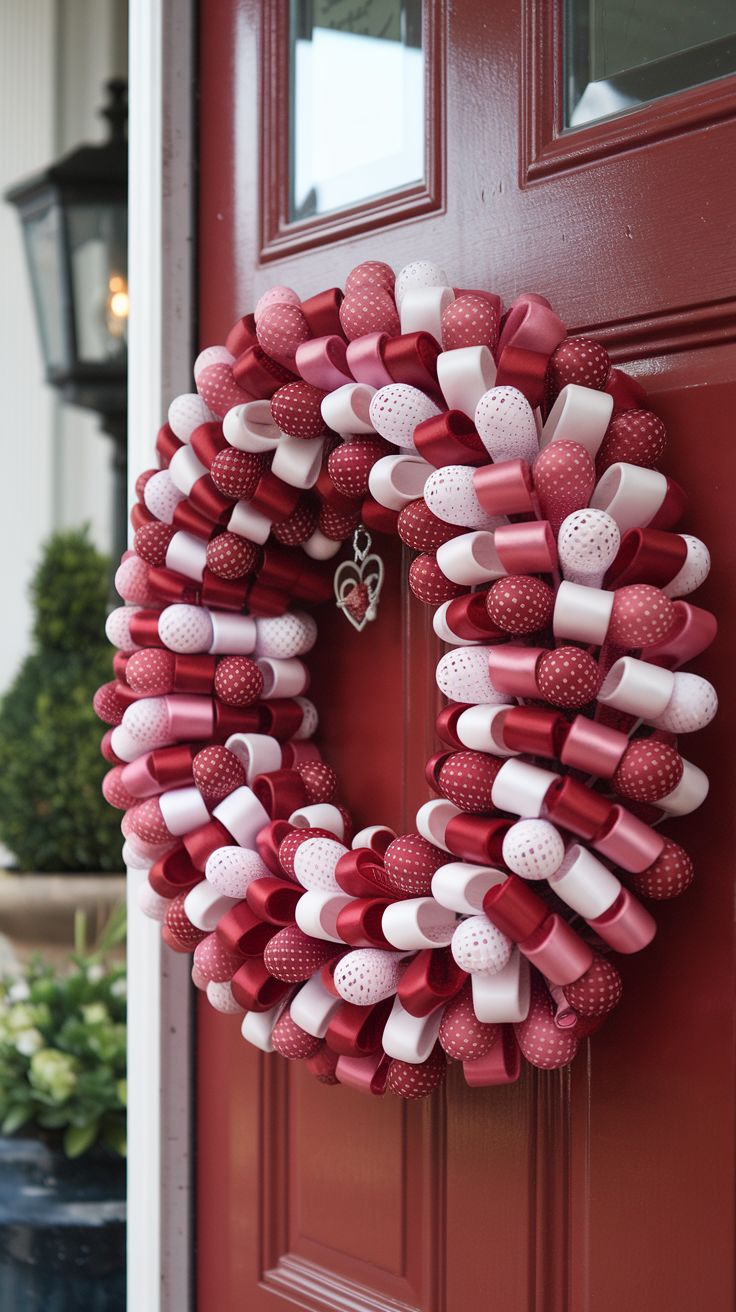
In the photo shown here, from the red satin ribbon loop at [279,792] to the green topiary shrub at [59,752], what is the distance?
127 centimetres

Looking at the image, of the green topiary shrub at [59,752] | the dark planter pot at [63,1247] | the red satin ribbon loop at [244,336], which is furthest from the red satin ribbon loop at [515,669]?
the green topiary shrub at [59,752]

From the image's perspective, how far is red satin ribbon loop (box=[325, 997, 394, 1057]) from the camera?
821 mm

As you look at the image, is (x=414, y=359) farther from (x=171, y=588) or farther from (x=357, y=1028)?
(x=357, y=1028)

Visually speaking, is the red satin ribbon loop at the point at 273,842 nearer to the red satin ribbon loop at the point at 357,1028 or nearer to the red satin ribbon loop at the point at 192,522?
the red satin ribbon loop at the point at 357,1028

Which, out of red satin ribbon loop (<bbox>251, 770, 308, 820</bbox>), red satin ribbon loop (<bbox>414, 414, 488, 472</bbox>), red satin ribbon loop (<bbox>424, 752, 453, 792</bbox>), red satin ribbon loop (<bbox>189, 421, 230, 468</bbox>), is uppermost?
red satin ribbon loop (<bbox>189, 421, 230, 468</bbox>)

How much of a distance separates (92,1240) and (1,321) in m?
2.30

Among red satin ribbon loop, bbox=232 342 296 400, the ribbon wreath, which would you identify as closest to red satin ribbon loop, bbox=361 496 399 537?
the ribbon wreath

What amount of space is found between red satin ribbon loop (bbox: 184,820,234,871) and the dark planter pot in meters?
0.67

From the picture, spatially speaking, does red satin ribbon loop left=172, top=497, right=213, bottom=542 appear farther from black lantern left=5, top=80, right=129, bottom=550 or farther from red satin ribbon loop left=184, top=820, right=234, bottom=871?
black lantern left=5, top=80, right=129, bottom=550

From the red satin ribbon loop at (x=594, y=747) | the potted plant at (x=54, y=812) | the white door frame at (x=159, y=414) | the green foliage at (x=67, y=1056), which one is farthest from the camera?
the potted plant at (x=54, y=812)

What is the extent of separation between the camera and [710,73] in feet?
2.64

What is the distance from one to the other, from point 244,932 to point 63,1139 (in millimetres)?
792

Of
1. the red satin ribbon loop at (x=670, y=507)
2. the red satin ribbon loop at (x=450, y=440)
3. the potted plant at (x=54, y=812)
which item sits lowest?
the potted plant at (x=54, y=812)

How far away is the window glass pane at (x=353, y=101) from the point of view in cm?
101
